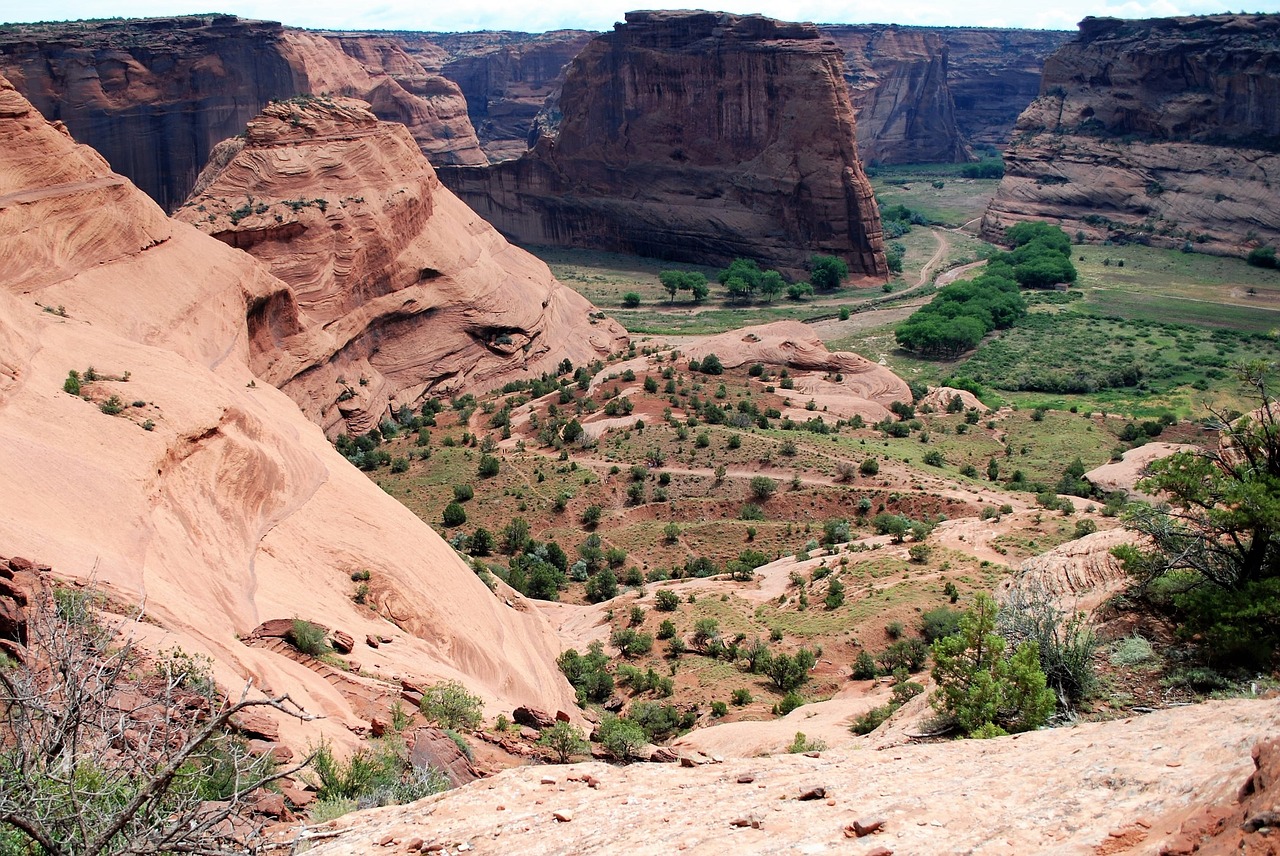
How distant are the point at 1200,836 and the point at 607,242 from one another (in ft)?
322

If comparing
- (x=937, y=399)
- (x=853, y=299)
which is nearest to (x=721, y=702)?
(x=937, y=399)

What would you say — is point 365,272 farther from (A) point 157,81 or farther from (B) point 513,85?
(B) point 513,85

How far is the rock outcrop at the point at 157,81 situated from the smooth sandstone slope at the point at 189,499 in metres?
63.6

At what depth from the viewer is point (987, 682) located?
609 inches

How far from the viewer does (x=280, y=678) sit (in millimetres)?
15820

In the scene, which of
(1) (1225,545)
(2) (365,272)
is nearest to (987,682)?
(1) (1225,545)

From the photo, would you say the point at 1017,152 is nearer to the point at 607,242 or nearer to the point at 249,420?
the point at 607,242

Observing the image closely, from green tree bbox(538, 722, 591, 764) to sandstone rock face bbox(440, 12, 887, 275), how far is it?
3129 inches

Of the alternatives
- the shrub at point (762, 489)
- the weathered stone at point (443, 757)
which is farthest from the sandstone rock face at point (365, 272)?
the weathered stone at point (443, 757)

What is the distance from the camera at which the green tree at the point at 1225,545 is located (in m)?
15.6

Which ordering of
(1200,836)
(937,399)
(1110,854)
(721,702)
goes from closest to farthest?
(1200,836) < (1110,854) < (721,702) < (937,399)

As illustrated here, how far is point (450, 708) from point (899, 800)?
26.6ft

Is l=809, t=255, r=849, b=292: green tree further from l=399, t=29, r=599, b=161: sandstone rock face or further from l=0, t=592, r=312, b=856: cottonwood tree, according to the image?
l=0, t=592, r=312, b=856: cottonwood tree

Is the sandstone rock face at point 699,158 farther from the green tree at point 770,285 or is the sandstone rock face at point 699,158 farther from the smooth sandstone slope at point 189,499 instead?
the smooth sandstone slope at point 189,499
